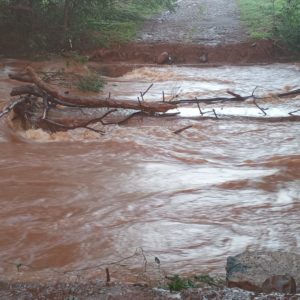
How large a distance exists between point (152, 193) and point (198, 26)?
15.1 m

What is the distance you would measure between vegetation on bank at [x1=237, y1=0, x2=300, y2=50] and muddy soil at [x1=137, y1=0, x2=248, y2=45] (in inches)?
18.3

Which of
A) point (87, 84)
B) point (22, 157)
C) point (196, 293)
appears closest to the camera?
point (196, 293)

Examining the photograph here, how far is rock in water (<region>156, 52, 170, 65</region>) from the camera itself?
17.3 meters

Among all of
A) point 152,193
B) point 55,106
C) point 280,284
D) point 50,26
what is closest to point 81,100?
point 55,106

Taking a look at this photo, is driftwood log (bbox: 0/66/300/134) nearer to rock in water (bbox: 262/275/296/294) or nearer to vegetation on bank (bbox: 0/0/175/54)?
rock in water (bbox: 262/275/296/294)

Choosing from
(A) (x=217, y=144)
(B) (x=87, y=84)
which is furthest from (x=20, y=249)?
(B) (x=87, y=84)

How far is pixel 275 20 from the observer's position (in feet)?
64.5

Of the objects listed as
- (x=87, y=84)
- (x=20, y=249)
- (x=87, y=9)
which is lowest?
(x=20, y=249)

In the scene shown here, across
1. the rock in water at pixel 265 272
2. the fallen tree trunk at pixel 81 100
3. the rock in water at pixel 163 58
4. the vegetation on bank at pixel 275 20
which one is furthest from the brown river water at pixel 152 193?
the vegetation on bank at pixel 275 20

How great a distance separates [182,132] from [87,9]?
9845mm

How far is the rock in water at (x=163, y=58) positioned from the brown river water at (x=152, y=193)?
6.90 meters

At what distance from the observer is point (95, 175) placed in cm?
721

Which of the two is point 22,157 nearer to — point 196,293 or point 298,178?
point 298,178

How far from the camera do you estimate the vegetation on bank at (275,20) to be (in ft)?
57.0
